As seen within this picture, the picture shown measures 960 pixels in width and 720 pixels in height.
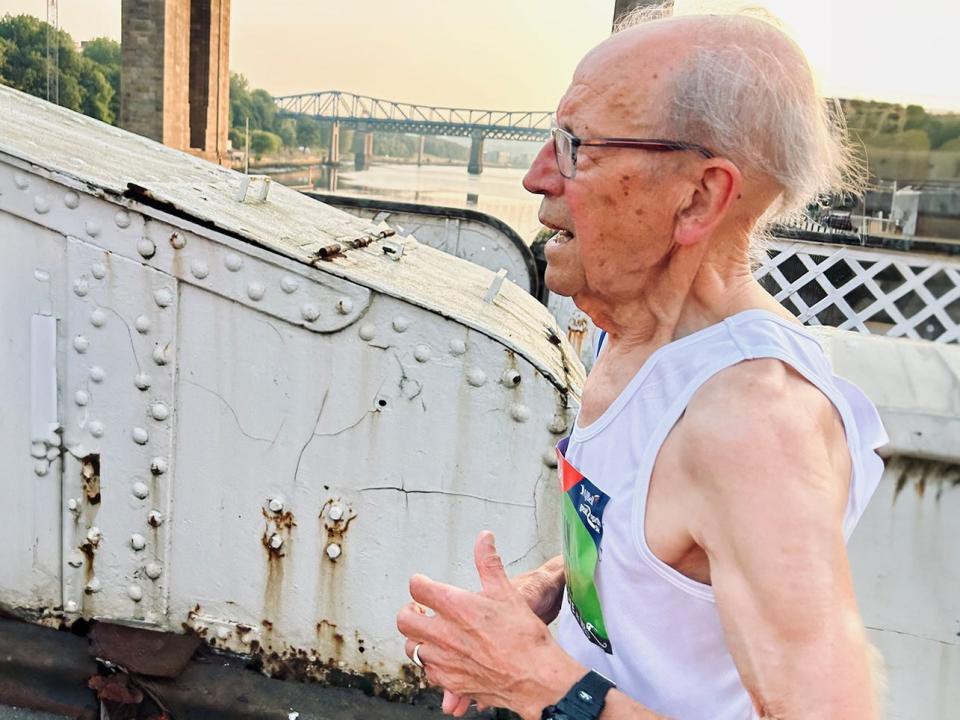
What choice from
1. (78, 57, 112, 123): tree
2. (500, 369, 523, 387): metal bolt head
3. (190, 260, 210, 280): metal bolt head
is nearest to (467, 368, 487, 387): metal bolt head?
(500, 369, 523, 387): metal bolt head

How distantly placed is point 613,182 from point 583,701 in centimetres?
75

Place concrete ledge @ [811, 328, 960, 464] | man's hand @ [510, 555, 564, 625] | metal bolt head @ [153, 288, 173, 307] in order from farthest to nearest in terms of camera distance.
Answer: metal bolt head @ [153, 288, 173, 307], concrete ledge @ [811, 328, 960, 464], man's hand @ [510, 555, 564, 625]

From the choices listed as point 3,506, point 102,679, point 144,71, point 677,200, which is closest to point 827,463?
point 677,200

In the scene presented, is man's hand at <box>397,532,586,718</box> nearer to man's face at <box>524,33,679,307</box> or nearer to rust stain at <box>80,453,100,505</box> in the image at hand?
man's face at <box>524,33,679,307</box>

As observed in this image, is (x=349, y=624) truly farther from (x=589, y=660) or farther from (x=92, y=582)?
(x=589, y=660)

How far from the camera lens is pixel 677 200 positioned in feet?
4.08

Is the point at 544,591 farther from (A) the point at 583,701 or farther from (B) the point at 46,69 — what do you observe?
(B) the point at 46,69

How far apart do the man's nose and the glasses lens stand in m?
0.02

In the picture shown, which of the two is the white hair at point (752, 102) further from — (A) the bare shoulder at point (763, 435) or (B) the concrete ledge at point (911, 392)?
(B) the concrete ledge at point (911, 392)

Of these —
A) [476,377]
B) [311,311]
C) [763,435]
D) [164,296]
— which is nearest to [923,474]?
[476,377]

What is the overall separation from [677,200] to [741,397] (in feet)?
1.09

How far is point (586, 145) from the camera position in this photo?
50.4 inches

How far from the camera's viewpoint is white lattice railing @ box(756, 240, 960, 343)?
10477mm

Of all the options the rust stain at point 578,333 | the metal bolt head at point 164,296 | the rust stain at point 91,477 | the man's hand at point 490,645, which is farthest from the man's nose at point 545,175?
the rust stain at point 578,333
